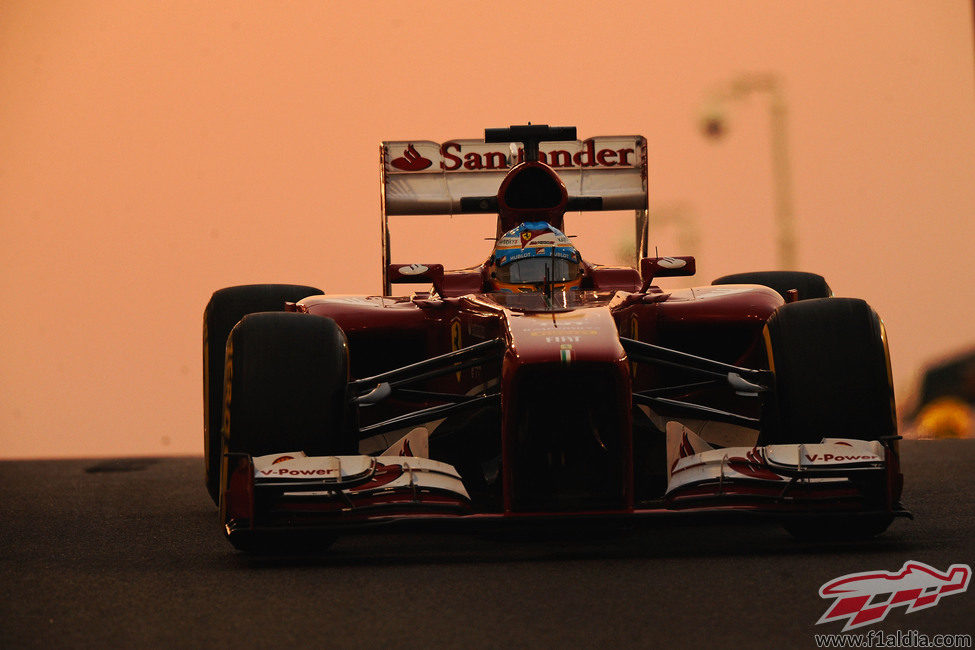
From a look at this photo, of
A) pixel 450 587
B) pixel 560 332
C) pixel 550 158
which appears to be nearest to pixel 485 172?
pixel 550 158

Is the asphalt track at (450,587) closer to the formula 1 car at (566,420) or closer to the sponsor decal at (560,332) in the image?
the formula 1 car at (566,420)

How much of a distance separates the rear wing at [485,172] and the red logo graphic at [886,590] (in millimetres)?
4277

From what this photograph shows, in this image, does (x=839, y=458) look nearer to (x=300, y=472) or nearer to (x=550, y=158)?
(x=300, y=472)

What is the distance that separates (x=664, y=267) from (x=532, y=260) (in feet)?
2.06

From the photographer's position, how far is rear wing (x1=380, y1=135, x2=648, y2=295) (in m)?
8.11

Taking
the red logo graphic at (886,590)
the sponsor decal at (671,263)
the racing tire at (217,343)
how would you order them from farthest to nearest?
1. the racing tire at (217,343)
2. the sponsor decal at (671,263)
3. the red logo graphic at (886,590)

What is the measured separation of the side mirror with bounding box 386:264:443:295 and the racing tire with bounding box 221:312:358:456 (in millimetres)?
1095

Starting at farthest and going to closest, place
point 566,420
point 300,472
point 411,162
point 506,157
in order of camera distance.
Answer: point 506,157
point 411,162
point 566,420
point 300,472

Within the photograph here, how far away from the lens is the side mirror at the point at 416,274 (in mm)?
5902

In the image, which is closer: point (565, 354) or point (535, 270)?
→ point (565, 354)

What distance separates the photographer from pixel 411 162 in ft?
26.9

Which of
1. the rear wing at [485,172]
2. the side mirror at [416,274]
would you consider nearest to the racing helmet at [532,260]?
the side mirror at [416,274]

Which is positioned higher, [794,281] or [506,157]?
[506,157]

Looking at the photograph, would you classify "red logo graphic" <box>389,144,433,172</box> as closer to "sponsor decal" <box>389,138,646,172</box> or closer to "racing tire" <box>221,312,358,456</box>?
"sponsor decal" <box>389,138,646,172</box>
